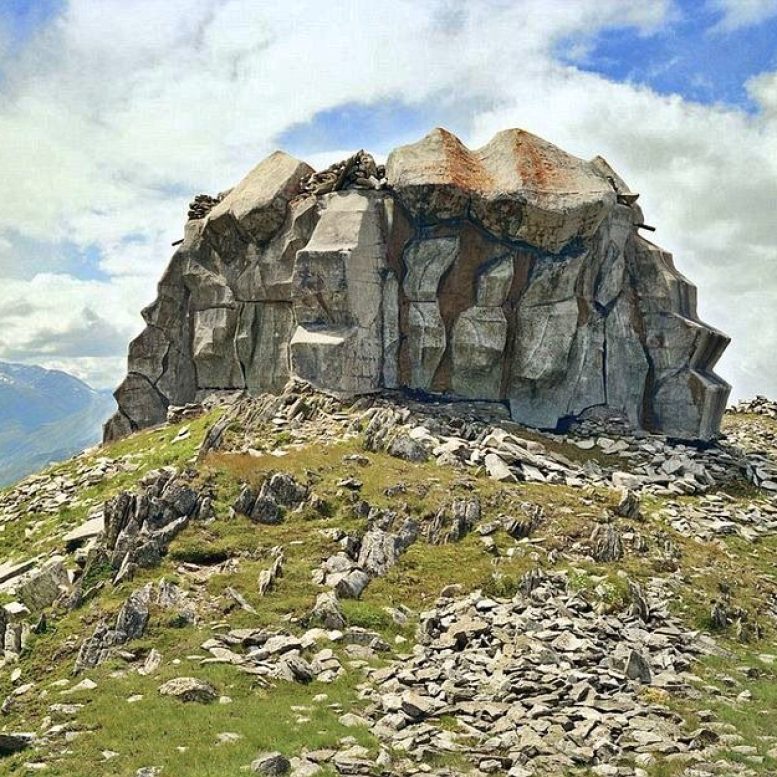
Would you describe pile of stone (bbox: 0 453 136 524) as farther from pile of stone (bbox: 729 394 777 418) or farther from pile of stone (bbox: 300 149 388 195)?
pile of stone (bbox: 729 394 777 418)

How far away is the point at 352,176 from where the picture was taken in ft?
172

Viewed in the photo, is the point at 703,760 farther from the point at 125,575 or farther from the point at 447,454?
the point at 447,454

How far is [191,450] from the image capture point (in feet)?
139

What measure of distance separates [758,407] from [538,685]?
7035cm

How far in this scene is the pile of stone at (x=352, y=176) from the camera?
5203 centimetres

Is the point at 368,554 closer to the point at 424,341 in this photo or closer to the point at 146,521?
the point at 146,521

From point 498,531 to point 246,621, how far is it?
11549mm

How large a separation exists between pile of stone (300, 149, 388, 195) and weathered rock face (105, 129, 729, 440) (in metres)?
0.11

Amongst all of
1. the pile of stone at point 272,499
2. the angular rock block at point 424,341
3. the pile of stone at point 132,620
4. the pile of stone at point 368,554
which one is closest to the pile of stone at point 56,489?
the pile of stone at point 272,499

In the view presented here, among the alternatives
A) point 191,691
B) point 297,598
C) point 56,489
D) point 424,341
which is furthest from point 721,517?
point 56,489

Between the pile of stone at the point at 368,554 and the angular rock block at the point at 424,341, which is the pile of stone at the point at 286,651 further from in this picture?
the angular rock block at the point at 424,341

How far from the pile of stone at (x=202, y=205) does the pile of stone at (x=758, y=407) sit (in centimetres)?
5662

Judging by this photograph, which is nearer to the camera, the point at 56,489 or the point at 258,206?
the point at 56,489

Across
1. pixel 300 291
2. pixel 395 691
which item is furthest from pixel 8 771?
pixel 300 291
